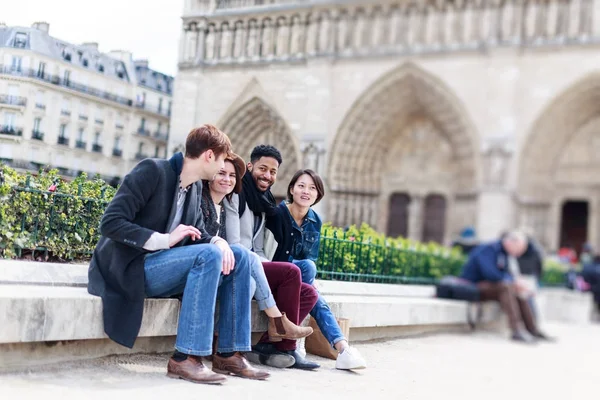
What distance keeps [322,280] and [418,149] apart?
1263 centimetres

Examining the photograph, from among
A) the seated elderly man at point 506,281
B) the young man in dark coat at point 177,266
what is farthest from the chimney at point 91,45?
the seated elderly man at point 506,281

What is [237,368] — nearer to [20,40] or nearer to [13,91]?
[13,91]

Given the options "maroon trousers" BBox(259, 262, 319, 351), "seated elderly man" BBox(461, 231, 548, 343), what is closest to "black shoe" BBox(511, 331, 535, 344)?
"seated elderly man" BBox(461, 231, 548, 343)

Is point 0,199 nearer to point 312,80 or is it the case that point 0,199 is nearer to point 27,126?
point 27,126

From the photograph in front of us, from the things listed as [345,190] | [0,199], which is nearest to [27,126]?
[0,199]

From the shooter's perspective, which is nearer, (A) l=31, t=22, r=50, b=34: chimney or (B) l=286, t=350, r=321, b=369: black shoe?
(B) l=286, t=350, r=321, b=369: black shoe

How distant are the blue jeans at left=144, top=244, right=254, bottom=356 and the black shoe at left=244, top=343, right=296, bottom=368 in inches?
22.2

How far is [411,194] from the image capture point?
61.3ft

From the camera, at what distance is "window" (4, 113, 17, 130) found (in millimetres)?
4832

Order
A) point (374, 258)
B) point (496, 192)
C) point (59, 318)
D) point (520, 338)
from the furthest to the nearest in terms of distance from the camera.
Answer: point (496, 192)
point (520, 338)
point (374, 258)
point (59, 318)

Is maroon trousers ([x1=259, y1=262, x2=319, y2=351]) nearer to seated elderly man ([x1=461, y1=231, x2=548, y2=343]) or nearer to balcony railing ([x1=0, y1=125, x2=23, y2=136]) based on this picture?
balcony railing ([x1=0, y1=125, x2=23, y2=136])

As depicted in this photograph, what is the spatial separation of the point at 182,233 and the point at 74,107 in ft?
6.76

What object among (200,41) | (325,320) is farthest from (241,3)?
(325,320)

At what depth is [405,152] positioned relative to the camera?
18719 mm
